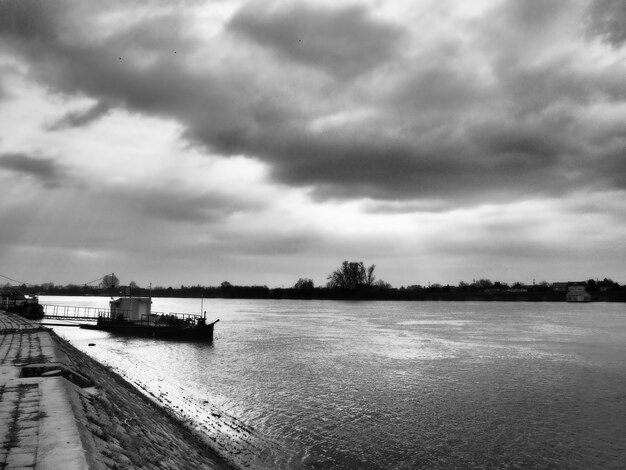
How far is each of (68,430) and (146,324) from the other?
2317 inches

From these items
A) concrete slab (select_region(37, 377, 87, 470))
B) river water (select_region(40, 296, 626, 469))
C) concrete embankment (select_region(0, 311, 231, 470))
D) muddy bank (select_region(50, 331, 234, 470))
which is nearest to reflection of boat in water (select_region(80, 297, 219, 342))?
river water (select_region(40, 296, 626, 469))

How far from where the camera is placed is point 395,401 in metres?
25.9

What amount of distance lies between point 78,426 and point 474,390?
26.3m

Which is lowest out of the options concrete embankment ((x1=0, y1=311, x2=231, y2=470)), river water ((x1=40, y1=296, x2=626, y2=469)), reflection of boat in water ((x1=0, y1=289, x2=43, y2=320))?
river water ((x1=40, y1=296, x2=626, y2=469))

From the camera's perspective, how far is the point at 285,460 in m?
16.6

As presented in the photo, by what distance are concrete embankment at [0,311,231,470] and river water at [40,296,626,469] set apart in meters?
4.47

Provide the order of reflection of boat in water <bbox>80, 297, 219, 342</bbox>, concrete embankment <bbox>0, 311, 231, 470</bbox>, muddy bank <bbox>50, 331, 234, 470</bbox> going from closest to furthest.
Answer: concrete embankment <bbox>0, 311, 231, 470</bbox>, muddy bank <bbox>50, 331, 234, 470</bbox>, reflection of boat in water <bbox>80, 297, 219, 342</bbox>

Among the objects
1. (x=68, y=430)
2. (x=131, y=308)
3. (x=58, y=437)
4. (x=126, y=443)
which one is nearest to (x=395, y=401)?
(x=126, y=443)

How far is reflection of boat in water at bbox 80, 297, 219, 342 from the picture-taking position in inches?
2288

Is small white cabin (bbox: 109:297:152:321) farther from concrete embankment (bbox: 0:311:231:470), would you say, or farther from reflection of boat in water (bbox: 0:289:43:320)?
concrete embankment (bbox: 0:311:231:470)

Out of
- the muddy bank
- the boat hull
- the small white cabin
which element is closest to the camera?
the muddy bank

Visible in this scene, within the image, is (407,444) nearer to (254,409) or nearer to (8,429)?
(254,409)

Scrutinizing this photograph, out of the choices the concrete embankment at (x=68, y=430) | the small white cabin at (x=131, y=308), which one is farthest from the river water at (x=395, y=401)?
the small white cabin at (x=131, y=308)

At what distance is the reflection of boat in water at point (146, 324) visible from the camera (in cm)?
5812
